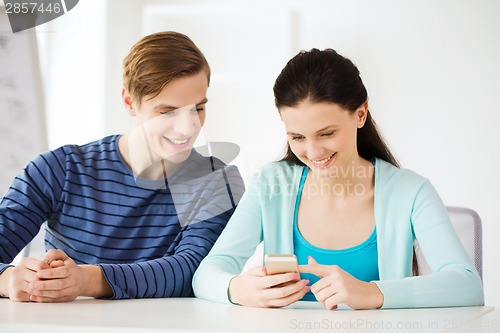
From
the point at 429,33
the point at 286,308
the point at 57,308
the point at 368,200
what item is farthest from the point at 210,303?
the point at 429,33

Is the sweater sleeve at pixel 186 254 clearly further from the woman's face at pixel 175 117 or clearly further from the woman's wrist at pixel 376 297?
the woman's wrist at pixel 376 297

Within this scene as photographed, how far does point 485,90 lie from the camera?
3.16 metres

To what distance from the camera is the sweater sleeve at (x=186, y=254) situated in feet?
3.98

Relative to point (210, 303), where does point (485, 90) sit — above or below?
above

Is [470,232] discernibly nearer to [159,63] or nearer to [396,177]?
[396,177]

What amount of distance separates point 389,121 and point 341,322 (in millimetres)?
2461

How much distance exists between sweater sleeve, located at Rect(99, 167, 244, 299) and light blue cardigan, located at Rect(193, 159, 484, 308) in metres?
0.04

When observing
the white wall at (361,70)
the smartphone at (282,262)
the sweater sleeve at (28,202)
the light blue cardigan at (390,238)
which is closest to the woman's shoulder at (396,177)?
the light blue cardigan at (390,238)

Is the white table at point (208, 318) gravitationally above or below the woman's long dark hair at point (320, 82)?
below

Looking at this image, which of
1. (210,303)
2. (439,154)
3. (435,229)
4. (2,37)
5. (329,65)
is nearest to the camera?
(210,303)

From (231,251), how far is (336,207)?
248 mm

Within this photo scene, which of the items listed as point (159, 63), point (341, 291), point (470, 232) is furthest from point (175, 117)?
point (470, 232)

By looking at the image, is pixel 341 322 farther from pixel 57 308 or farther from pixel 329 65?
pixel 329 65

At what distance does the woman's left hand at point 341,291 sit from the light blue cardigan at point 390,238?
0.08 feet
